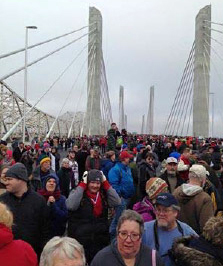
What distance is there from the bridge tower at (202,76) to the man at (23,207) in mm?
23661

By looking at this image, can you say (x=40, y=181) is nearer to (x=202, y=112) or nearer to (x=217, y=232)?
(x=217, y=232)

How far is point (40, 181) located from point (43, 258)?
4889 mm

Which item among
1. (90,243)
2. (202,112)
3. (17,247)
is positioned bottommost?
(90,243)

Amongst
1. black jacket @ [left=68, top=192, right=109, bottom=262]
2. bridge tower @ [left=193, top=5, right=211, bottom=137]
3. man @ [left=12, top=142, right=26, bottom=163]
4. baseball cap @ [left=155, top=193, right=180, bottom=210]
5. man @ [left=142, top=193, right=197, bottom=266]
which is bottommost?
black jacket @ [left=68, top=192, right=109, bottom=262]

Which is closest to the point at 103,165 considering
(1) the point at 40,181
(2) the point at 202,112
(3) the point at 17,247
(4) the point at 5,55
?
(1) the point at 40,181

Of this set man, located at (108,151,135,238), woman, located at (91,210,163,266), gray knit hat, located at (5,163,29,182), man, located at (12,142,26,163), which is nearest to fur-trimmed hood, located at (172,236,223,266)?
woman, located at (91,210,163,266)

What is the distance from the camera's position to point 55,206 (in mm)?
5246

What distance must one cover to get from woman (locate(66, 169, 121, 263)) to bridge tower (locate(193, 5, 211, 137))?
913 inches

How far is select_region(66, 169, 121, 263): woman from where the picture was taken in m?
4.72

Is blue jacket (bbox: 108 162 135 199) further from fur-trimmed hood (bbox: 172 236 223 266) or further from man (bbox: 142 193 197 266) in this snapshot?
fur-trimmed hood (bbox: 172 236 223 266)

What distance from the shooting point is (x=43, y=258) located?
262 centimetres

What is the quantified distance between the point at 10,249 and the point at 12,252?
0.08 ft

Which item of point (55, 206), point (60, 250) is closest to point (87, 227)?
point (55, 206)

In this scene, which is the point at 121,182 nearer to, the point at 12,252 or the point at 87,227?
the point at 87,227
